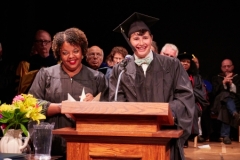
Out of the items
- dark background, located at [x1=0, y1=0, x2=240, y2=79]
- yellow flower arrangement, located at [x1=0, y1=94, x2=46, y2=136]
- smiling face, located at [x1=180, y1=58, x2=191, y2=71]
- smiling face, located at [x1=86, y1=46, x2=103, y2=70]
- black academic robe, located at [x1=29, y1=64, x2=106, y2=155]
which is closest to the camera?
yellow flower arrangement, located at [x1=0, y1=94, x2=46, y2=136]

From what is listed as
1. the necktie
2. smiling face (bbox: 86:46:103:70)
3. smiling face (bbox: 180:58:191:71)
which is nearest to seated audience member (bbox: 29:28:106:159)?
the necktie

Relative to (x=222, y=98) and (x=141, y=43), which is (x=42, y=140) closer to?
(x=141, y=43)

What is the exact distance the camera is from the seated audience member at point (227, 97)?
911 centimetres

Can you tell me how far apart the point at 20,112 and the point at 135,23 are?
98cm

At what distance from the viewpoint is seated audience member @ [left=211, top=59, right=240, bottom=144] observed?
29.9 ft

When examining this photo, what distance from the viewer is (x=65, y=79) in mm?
3404

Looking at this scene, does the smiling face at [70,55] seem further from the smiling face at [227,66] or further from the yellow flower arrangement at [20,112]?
the smiling face at [227,66]

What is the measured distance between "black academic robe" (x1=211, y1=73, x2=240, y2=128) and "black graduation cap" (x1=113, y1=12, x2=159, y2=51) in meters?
6.14

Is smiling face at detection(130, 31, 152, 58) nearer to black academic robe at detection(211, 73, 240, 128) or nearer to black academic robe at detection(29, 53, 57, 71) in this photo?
black academic robe at detection(29, 53, 57, 71)

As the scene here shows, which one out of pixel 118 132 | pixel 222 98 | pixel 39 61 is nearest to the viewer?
→ pixel 118 132

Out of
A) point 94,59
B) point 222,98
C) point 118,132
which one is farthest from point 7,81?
point 222,98

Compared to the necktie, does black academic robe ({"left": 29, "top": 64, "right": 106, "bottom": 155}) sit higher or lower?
Result: lower

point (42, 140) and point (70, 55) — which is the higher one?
point (70, 55)

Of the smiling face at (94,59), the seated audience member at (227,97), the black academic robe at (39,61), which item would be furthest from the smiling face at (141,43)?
the seated audience member at (227,97)
